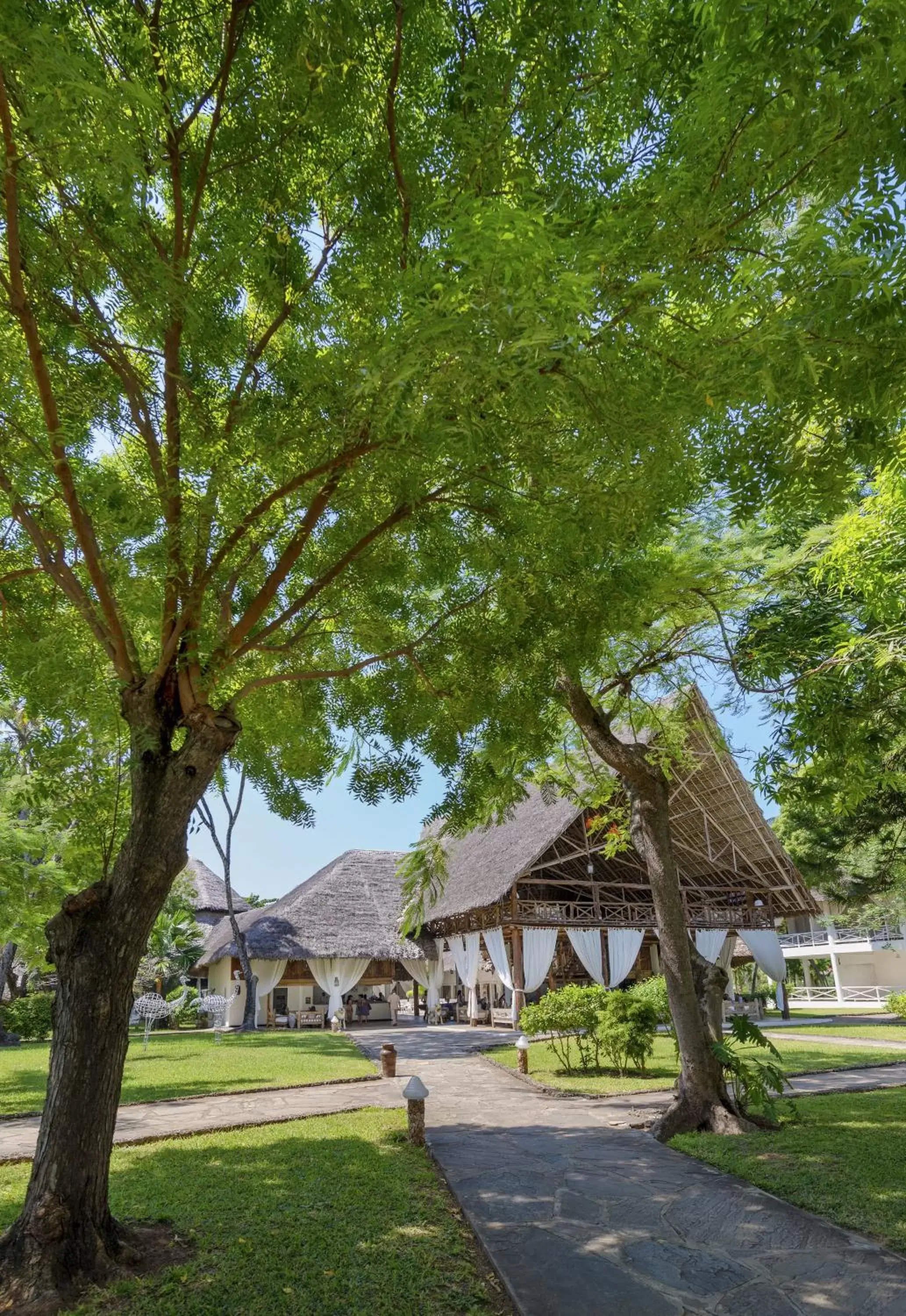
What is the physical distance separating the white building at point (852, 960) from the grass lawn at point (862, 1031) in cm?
972

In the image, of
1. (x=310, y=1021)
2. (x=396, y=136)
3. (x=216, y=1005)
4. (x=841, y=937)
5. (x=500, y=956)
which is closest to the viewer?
(x=396, y=136)

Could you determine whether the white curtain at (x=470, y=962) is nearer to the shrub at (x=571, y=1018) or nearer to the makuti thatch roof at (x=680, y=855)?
the makuti thatch roof at (x=680, y=855)

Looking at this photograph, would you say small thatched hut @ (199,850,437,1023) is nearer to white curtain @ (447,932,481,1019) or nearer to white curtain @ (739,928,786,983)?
white curtain @ (447,932,481,1019)

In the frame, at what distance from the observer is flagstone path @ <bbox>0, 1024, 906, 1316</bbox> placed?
3.97 meters

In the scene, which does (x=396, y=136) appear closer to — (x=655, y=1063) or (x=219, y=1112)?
(x=219, y=1112)

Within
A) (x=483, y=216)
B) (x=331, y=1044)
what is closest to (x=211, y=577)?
(x=483, y=216)

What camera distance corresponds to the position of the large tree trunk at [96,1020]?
4.06 metres

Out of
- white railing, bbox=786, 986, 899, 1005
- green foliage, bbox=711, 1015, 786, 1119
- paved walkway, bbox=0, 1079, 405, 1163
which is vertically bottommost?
white railing, bbox=786, 986, 899, 1005

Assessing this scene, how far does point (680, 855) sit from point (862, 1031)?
7.51 metres

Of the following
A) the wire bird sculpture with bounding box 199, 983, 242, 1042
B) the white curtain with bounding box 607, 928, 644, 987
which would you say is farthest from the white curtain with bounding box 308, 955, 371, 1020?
the white curtain with bounding box 607, 928, 644, 987

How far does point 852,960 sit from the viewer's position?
34750 millimetres

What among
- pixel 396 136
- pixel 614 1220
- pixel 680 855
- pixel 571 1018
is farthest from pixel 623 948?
pixel 396 136

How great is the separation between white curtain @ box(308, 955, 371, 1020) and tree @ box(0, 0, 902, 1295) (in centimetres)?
2051

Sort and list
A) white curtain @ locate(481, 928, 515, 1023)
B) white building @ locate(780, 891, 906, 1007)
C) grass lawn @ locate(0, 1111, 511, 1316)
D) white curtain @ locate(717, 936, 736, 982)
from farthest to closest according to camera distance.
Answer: white building @ locate(780, 891, 906, 1007) → white curtain @ locate(717, 936, 736, 982) → white curtain @ locate(481, 928, 515, 1023) → grass lawn @ locate(0, 1111, 511, 1316)
